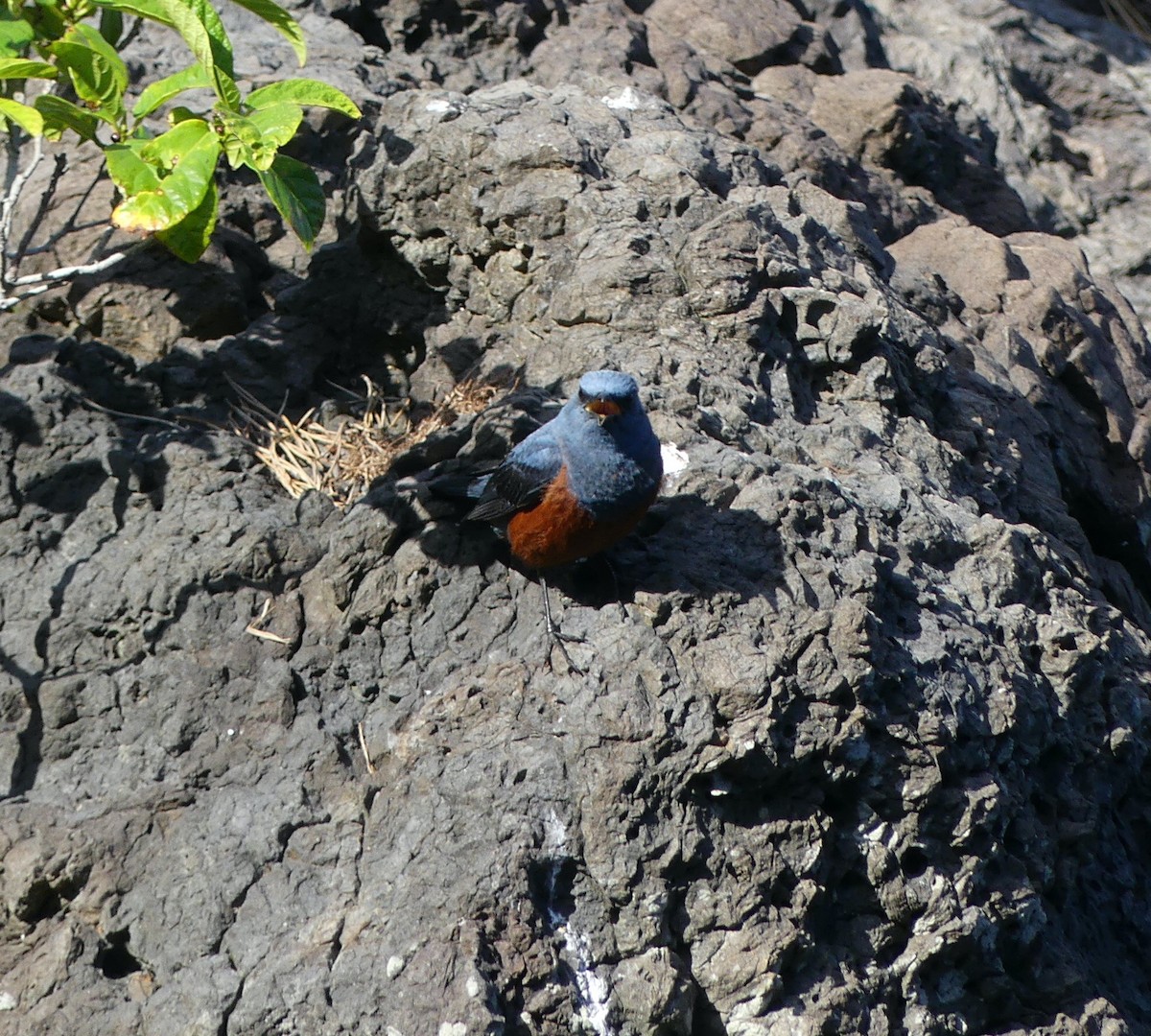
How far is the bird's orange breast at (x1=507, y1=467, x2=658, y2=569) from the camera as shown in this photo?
3.48 m

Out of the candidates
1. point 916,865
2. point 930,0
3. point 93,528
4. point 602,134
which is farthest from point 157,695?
point 930,0

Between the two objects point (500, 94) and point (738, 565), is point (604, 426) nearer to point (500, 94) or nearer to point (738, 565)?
point (738, 565)

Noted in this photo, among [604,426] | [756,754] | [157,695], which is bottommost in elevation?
[157,695]

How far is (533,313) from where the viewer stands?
4535 mm

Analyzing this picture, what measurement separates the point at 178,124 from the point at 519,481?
1.46 metres

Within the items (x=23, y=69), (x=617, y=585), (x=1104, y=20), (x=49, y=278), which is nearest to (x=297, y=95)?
(x=23, y=69)

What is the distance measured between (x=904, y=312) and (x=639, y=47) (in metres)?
2.30

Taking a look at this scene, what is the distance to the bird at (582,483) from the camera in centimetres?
346

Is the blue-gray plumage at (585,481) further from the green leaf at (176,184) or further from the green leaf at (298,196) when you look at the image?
the green leaf at (176,184)

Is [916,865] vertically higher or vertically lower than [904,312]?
lower

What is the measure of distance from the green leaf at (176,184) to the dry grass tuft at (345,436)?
122 cm

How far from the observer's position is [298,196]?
132 inches

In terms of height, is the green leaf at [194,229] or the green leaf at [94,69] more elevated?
the green leaf at [94,69]

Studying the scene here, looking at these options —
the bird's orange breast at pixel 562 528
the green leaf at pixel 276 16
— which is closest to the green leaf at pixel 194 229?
the green leaf at pixel 276 16
